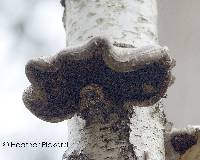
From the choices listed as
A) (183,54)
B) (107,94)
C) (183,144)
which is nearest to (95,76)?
(107,94)

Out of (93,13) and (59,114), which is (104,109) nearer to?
(59,114)

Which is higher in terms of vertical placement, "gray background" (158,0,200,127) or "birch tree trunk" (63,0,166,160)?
"gray background" (158,0,200,127)

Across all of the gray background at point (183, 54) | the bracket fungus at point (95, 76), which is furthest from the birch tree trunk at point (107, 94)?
the gray background at point (183, 54)

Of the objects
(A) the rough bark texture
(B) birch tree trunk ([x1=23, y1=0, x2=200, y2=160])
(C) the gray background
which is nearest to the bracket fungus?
(B) birch tree trunk ([x1=23, y1=0, x2=200, y2=160])

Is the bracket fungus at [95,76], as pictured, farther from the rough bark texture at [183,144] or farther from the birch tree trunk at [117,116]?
the rough bark texture at [183,144]

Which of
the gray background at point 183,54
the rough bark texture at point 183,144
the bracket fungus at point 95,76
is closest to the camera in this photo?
the bracket fungus at point 95,76

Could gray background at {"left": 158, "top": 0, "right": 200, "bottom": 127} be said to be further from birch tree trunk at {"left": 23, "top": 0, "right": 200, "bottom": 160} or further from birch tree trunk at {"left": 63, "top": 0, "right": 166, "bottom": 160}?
birch tree trunk at {"left": 23, "top": 0, "right": 200, "bottom": 160}
